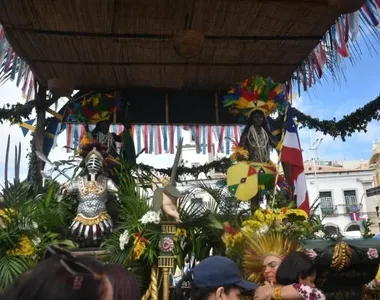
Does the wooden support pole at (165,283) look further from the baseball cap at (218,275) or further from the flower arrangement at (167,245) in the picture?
the baseball cap at (218,275)

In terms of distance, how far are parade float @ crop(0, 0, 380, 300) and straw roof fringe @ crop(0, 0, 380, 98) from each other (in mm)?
21

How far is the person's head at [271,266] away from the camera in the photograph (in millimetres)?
3105

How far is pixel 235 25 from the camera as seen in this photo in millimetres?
5043

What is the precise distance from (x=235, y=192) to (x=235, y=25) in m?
1.83

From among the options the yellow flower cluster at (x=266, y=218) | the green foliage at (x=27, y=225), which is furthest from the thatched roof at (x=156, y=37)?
the yellow flower cluster at (x=266, y=218)

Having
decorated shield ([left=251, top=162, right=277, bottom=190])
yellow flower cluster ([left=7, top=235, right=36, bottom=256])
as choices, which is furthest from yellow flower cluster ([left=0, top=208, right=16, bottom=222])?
decorated shield ([left=251, top=162, right=277, bottom=190])

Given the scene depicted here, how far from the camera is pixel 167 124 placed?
23.8 ft

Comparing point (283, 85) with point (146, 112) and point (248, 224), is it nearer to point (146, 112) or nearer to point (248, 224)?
point (146, 112)

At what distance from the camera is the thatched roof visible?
4.70m

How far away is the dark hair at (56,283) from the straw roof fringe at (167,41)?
3.85 meters

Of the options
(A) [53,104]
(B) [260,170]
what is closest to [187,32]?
(B) [260,170]

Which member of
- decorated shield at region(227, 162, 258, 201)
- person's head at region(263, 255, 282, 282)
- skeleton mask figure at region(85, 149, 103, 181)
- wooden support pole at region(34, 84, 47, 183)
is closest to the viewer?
person's head at region(263, 255, 282, 282)

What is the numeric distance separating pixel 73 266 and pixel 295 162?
466 cm

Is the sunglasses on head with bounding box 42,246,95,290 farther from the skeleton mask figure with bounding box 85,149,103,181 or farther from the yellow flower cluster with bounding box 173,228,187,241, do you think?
the skeleton mask figure with bounding box 85,149,103,181
